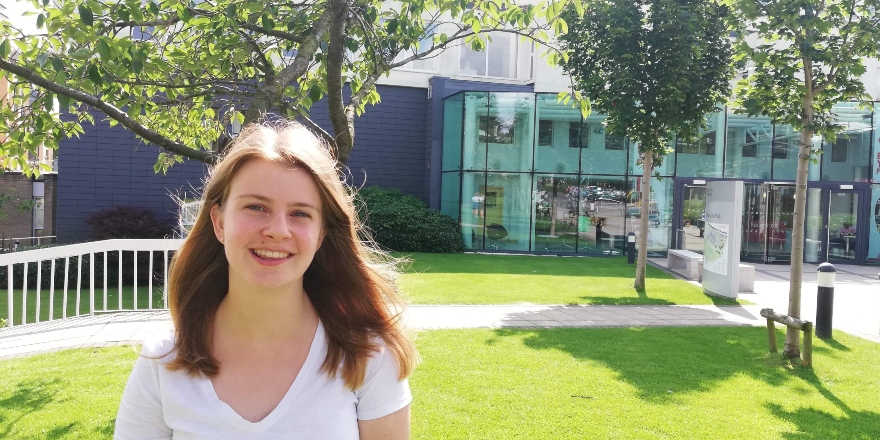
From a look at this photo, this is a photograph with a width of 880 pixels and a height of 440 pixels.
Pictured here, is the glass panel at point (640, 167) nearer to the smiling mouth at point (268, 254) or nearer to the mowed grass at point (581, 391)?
the mowed grass at point (581, 391)

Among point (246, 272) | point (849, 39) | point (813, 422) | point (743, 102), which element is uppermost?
point (849, 39)

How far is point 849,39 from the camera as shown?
7367 mm

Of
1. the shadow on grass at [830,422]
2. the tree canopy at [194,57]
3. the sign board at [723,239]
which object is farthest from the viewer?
the sign board at [723,239]

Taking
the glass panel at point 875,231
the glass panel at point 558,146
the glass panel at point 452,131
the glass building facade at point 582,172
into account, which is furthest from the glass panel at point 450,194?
the glass panel at point 875,231

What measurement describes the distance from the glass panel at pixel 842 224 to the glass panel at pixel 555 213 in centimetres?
735

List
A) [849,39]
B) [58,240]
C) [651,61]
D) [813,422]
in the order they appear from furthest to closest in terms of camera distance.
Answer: [58,240] → [651,61] → [849,39] → [813,422]

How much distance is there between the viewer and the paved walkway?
22.8ft

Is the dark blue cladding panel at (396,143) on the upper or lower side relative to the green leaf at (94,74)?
upper

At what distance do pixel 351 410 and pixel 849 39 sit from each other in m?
7.74

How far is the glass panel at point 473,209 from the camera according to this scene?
1955 centimetres

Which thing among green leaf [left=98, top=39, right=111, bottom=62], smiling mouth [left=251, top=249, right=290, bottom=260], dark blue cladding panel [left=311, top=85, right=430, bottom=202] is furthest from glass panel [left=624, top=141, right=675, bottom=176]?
smiling mouth [left=251, top=249, right=290, bottom=260]

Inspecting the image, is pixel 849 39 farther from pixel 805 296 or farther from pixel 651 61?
pixel 805 296

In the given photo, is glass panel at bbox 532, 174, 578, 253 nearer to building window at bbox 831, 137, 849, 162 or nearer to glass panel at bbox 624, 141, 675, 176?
glass panel at bbox 624, 141, 675, 176

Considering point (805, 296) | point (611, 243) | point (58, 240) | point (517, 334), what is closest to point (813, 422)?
point (517, 334)
